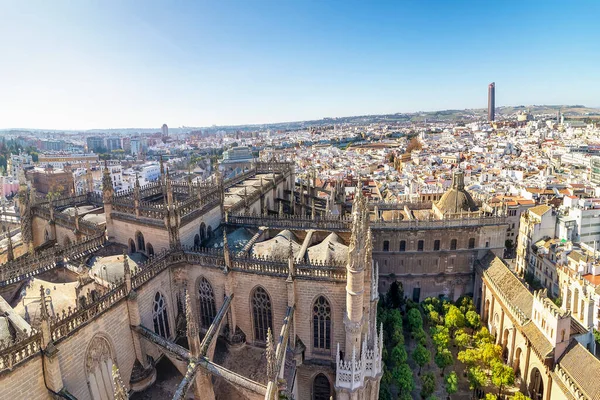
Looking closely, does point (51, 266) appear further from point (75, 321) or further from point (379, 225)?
point (379, 225)

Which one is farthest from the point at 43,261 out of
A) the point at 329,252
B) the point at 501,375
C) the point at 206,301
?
the point at 501,375

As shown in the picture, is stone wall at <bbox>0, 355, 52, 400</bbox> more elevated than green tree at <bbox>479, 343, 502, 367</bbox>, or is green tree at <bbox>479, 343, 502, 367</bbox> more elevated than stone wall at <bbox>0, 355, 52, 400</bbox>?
stone wall at <bbox>0, 355, 52, 400</bbox>

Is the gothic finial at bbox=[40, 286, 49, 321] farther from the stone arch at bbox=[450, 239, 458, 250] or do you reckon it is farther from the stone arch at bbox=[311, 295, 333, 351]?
the stone arch at bbox=[450, 239, 458, 250]

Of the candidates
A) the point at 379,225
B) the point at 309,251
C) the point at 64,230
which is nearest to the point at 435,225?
the point at 379,225

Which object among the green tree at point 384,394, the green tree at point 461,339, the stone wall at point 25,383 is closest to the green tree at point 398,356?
the green tree at point 384,394

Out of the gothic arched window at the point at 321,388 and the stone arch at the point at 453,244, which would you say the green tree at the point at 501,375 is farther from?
the stone arch at the point at 453,244

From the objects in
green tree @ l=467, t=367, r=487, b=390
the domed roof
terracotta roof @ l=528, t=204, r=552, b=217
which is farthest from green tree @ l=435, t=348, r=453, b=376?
terracotta roof @ l=528, t=204, r=552, b=217
